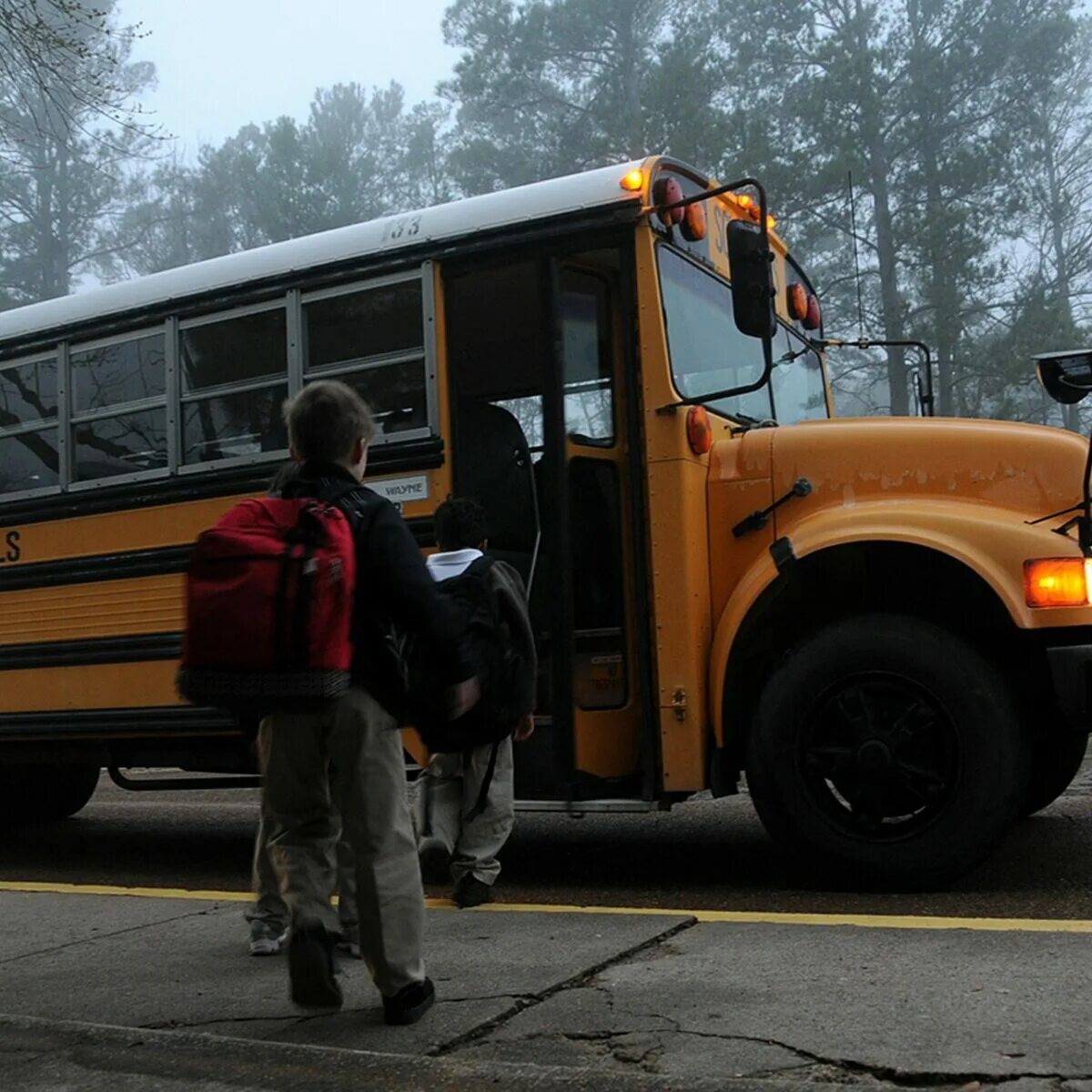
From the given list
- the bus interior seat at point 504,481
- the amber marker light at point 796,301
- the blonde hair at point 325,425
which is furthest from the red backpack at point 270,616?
the amber marker light at point 796,301

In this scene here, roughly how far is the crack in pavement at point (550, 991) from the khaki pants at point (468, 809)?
976 mm

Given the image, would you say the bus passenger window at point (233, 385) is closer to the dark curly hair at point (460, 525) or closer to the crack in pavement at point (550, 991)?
the dark curly hair at point (460, 525)

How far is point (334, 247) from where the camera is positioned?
603cm

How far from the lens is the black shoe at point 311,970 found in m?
3.42

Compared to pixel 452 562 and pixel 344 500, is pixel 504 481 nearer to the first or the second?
pixel 452 562

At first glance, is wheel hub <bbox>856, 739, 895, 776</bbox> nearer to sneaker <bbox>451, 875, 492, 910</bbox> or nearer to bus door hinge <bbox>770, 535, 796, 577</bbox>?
bus door hinge <bbox>770, 535, 796, 577</bbox>

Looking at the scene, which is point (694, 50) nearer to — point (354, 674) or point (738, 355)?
point (738, 355)

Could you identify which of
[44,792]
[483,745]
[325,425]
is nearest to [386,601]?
[325,425]

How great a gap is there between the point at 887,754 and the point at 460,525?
1600 mm

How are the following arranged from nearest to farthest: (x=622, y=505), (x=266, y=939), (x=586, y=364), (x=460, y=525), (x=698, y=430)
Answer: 1. (x=266, y=939)
2. (x=460, y=525)
3. (x=698, y=430)
4. (x=622, y=505)
5. (x=586, y=364)

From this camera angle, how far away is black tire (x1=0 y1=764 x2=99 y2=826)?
838 cm

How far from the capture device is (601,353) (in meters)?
5.67

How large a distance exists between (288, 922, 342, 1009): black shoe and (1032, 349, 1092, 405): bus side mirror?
9.29 feet

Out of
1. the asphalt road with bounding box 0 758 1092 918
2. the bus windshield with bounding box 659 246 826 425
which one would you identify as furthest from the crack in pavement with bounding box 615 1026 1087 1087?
the bus windshield with bounding box 659 246 826 425
